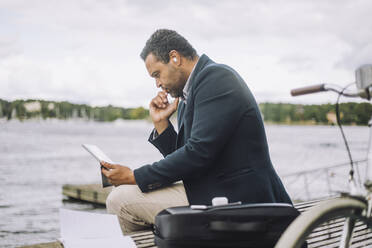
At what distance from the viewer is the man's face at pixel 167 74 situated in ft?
8.90

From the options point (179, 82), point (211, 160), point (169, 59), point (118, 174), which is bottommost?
point (118, 174)

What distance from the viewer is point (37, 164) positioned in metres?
32.9

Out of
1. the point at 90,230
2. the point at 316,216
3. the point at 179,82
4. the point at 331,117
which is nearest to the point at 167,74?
the point at 179,82

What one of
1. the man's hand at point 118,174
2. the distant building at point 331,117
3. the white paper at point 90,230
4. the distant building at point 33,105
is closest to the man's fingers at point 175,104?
the man's hand at point 118,174

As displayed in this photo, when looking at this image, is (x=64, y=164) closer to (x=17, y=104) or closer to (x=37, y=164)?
(x=37, y=164)

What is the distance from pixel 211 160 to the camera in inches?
88.7

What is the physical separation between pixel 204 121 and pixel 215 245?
66 centimetres

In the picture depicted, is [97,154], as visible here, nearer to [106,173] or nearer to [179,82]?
[106,173]

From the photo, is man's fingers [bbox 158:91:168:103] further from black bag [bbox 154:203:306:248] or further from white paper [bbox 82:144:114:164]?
black bag [bbox 154:203:306:248]

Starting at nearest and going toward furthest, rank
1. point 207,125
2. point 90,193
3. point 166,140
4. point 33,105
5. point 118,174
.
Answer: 1. point 207,125
2. point 118,174
3. point 166,140
4. point 90,193
5. point 33,105

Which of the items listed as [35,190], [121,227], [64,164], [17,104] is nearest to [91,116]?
[17,104]

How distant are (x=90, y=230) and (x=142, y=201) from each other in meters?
0.43

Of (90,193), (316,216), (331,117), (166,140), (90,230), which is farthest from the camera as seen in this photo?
(90,193)

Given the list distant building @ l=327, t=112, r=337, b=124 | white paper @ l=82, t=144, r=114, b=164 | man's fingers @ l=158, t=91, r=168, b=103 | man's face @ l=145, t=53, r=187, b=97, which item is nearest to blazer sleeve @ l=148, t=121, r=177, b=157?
man's fingers @ l=158, t=91, r=168, b=103
